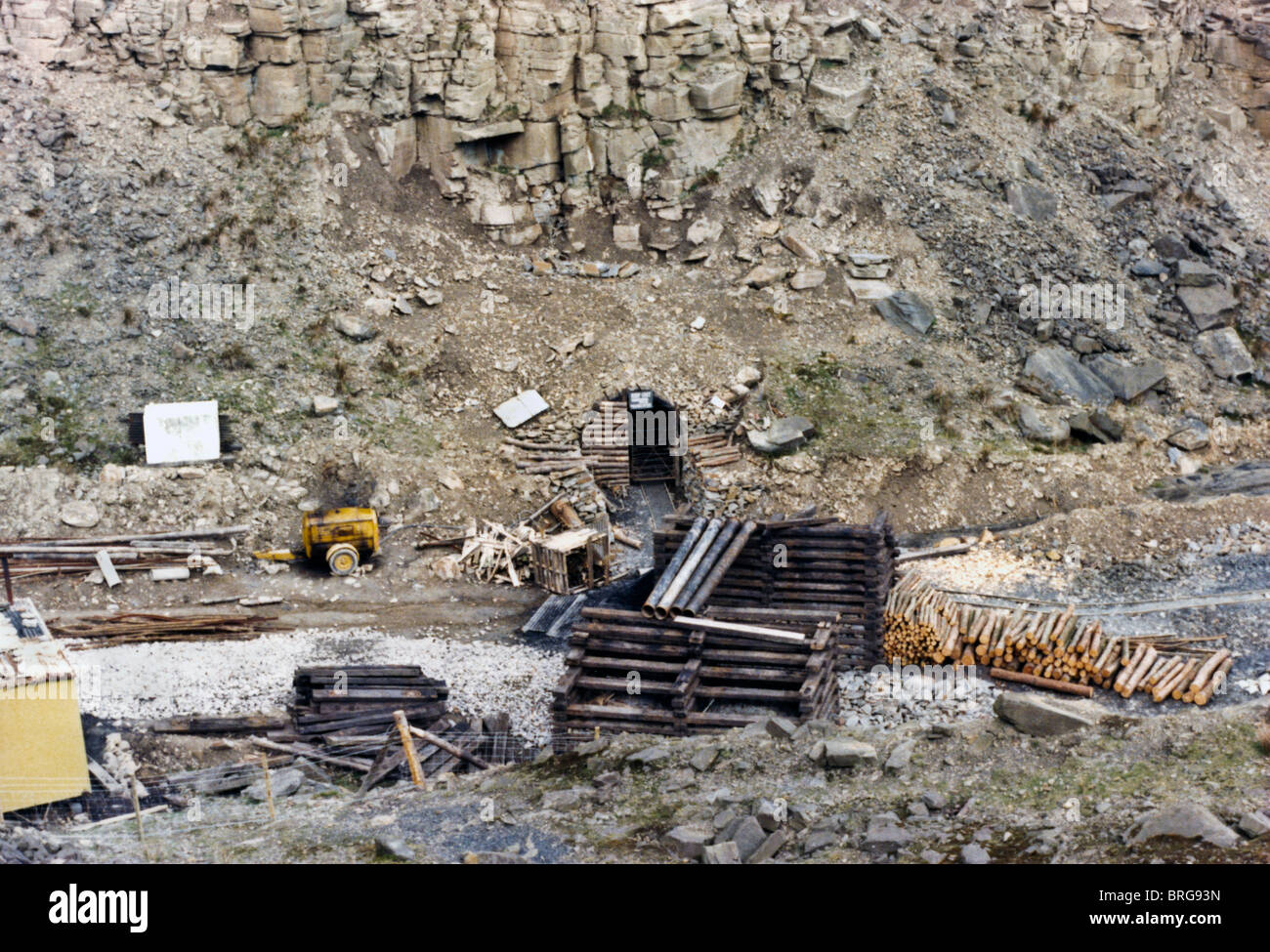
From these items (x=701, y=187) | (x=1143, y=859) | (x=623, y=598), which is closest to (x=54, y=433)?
(x=623, y=598)

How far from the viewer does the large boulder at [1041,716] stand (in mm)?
17703

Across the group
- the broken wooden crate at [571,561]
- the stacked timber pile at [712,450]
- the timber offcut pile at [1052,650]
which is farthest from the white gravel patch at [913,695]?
the stacked timber pile at [712,450]

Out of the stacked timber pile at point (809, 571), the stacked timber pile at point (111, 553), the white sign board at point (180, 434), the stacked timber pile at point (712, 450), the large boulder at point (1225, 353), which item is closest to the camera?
the stacked timber pile at point (809, 571)

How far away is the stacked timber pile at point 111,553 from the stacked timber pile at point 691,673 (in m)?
9.61

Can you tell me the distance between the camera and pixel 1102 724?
1767 centimetres

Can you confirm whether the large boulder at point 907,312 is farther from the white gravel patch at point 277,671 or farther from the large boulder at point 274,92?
the large boulder at point 274,92

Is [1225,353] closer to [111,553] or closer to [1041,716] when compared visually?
[1041,716]

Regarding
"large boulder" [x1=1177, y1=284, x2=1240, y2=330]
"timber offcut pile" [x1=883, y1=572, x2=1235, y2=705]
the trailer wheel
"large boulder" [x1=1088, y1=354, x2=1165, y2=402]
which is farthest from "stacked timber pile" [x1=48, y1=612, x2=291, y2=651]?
"large boulder" [x1=1177, y1=284, x2=1240, y2=330]

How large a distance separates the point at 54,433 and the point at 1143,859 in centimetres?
2259

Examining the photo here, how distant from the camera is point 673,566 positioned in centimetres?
2306

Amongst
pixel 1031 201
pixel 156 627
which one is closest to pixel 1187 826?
pixel 156 627

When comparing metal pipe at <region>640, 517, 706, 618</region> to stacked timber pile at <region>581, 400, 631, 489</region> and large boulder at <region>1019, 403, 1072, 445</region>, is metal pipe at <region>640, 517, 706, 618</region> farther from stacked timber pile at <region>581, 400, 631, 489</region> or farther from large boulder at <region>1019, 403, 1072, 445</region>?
large boulder at <region>1019, 403, 1072, 445</region>

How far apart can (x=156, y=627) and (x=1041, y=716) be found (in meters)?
15.2

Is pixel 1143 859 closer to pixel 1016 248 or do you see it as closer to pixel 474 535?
pixel 474 535
